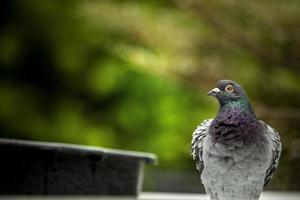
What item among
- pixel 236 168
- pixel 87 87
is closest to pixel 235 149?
pixel 236 168

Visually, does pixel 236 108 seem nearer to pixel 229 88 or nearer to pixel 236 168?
pixel 229 88

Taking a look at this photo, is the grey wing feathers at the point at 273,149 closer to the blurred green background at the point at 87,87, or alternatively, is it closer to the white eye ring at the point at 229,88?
the white eye ring at the point at 229,88

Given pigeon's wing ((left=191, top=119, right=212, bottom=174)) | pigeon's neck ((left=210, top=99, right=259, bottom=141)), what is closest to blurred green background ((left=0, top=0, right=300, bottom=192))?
pigeon's wing ((left=191, top=119, right=212, bottom=174))

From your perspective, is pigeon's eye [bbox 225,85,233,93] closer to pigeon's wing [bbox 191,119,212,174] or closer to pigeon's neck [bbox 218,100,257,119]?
pigeon's neck [bbox 218,100,257,119]

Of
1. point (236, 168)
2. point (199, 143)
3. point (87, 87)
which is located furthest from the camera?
point (87, 87)

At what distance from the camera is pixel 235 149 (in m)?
2.00

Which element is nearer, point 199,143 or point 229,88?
point 229,88

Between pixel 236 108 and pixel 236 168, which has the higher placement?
pixel 236 108

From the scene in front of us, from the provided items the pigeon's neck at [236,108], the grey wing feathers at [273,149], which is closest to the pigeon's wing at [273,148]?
the grey wing feathers at [273,149]

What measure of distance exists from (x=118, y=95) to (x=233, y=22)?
297cm

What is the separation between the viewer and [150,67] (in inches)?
260

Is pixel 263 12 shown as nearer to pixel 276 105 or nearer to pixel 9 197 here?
pixel 276 105

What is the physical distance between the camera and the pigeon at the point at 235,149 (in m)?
2.00

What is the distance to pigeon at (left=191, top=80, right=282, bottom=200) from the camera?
6.56 feet
